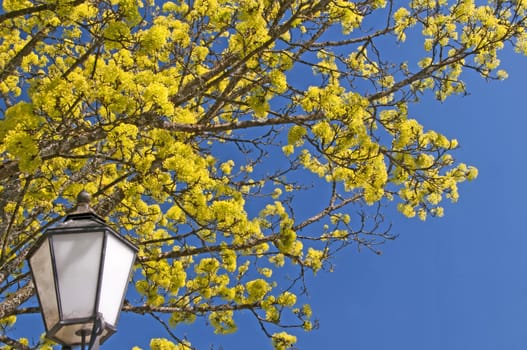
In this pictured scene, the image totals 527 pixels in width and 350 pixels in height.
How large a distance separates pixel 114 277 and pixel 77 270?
0.17 meters

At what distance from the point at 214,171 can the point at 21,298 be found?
2.32m

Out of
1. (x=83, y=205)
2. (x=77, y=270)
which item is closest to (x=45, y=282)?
(x=77, y=270)

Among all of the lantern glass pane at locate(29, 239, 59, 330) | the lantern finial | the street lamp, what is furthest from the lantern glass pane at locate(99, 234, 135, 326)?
the lantern finial

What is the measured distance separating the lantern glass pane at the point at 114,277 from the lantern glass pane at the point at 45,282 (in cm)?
21

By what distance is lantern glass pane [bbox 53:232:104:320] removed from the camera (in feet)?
9.16

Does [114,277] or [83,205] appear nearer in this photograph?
[114,277]

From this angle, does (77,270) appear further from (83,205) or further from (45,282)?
(83,205)

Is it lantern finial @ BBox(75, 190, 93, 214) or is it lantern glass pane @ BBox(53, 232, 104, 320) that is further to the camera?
lantern finial @ BBox(75, 190, 93, 214)

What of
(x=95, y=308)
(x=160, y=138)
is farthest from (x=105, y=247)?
(x=160, y=138)

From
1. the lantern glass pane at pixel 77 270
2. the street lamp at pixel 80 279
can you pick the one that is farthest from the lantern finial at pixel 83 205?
the lantern glass pane at pixel 77 270

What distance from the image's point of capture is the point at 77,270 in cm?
285

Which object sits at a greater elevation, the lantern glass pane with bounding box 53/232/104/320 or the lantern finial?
the lantern finial

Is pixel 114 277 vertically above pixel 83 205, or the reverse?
pixel 83 205

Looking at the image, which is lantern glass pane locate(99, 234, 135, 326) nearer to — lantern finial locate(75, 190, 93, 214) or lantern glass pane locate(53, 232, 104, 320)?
lantern glass pane locate(53, 232, 104, 320)
